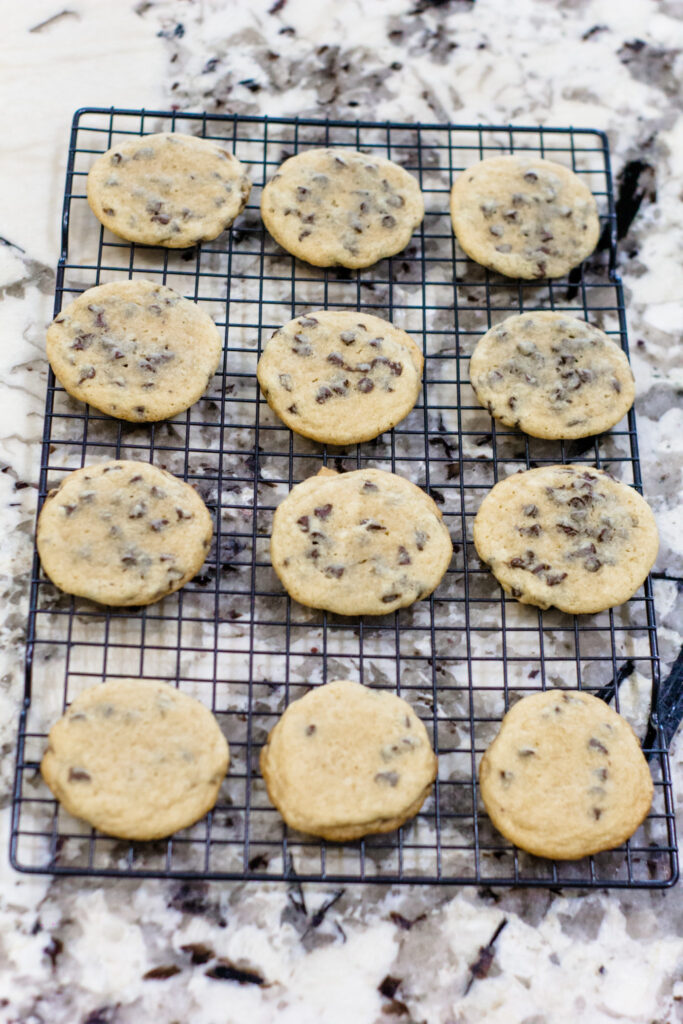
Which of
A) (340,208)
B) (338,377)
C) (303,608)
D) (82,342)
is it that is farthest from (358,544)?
(340,208)

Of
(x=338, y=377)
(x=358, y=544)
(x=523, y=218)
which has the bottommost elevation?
(x=358, y=544)

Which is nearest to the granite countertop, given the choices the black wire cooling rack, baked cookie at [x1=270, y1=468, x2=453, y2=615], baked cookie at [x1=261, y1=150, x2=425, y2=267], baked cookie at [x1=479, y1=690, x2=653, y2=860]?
the black wire cooling rack

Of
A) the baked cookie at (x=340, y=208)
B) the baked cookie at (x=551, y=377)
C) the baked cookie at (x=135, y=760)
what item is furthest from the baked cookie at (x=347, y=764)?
the baked cookie at (x=340, y=208)

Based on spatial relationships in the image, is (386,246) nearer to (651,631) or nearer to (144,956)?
(651,631)

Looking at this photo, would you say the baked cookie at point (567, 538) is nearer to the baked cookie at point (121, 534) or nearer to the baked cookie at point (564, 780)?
the baked cookie at point (564, 780)

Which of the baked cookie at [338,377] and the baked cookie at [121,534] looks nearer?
the baked cookie at [121,534]

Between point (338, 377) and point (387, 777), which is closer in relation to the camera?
point (387, 777)

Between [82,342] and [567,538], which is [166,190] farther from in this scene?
[567,538]
